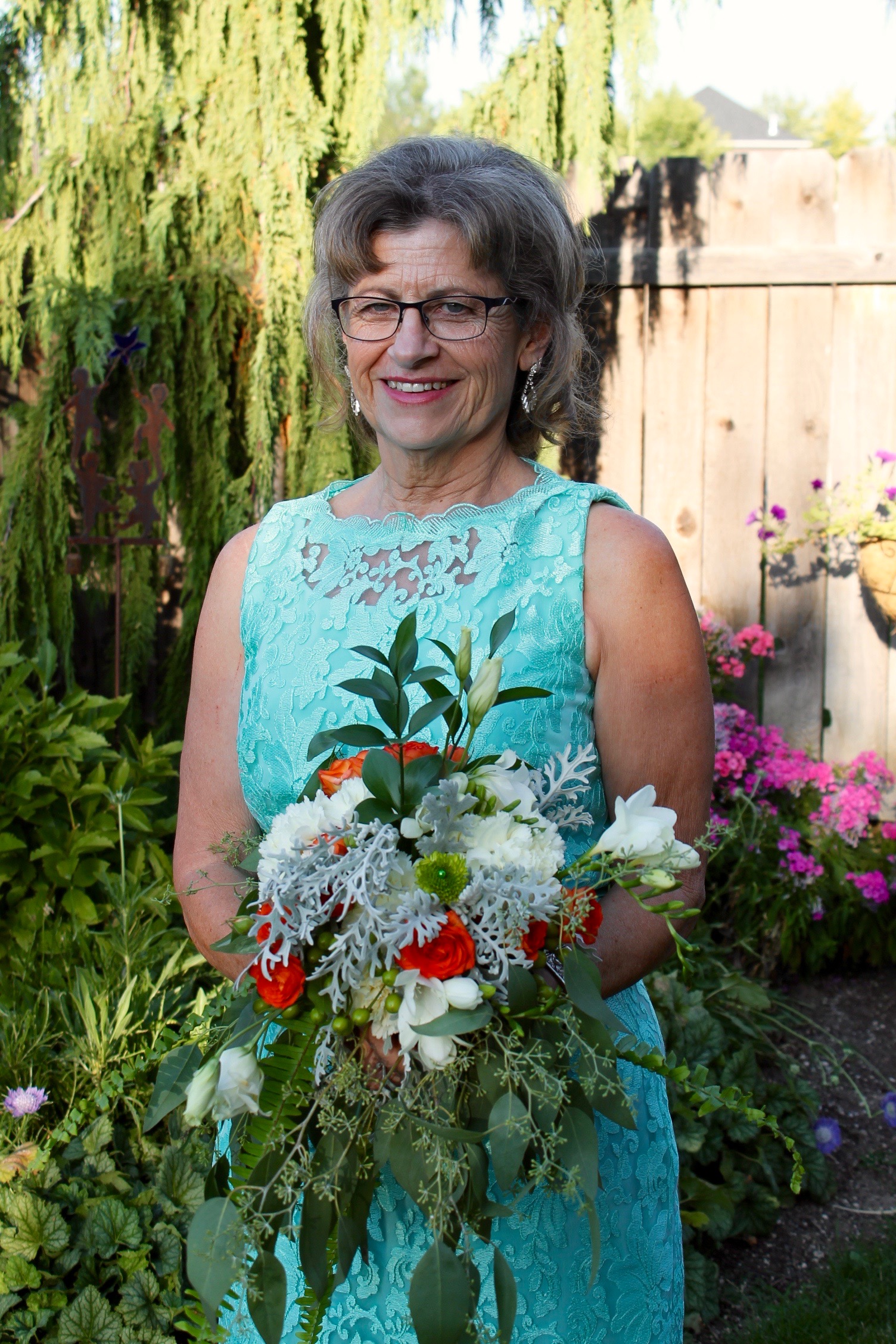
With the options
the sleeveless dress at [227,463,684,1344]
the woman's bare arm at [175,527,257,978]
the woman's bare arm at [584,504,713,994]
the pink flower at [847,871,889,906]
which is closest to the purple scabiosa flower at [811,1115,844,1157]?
the pink flower at [847,871,889,906]

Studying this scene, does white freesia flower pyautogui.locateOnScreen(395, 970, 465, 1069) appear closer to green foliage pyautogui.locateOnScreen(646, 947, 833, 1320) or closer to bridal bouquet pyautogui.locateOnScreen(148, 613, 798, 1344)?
bridal bouquet pyautogui.locateOnScreen(148, 613, 798, 1344)

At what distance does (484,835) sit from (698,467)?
349 cm

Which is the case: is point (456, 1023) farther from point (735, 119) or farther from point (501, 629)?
point (735, 119)

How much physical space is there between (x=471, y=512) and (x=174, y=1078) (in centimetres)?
85

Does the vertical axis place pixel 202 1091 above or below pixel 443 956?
below

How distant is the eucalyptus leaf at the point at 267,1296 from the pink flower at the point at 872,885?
3.21 metres

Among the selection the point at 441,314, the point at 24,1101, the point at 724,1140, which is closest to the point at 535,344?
the point at 441,314

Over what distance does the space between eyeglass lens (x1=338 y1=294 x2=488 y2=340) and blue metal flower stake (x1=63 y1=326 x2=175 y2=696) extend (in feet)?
6.70

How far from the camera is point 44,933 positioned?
2703 mm

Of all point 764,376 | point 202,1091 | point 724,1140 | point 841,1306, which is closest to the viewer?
point 202,1091

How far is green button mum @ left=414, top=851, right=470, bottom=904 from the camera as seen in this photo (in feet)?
3.28

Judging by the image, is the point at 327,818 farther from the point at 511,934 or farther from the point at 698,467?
the point at 698,467

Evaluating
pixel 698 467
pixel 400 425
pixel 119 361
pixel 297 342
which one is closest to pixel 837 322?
pixel 698 467

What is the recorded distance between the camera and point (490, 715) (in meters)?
1.46
